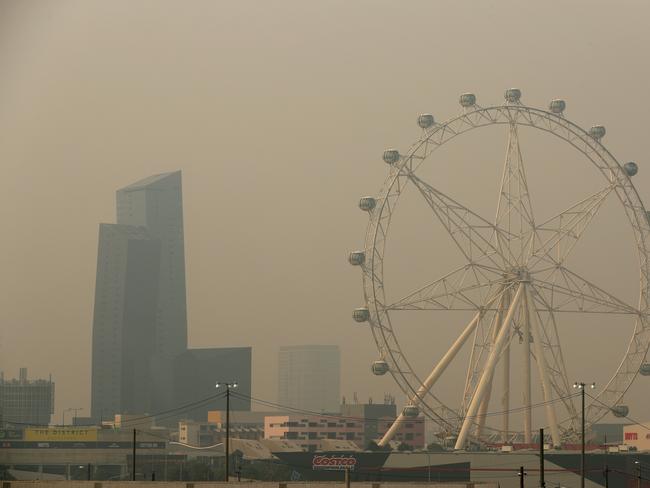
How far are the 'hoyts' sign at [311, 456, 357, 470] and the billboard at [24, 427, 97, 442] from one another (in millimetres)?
29152

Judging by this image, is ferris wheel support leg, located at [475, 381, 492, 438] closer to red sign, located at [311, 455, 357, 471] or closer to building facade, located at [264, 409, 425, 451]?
red sign, located at [311, 455, 357, 471]

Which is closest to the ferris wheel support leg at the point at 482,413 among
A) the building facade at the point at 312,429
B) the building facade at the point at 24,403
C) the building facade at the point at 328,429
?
the building facade at the point at 328,429

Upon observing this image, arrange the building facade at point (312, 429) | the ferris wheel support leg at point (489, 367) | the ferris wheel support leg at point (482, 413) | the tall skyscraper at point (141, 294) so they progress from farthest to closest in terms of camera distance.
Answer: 1. the tall skyscraper at point (141, 294)
2. the building facade at point (312, 429)
3. the ferris wheel support leg at point (482, 413)
4. the ferris wheel support leg at point (489, 367)

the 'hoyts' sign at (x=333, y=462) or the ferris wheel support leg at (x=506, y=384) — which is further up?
the ferris wheel support leg at (x=506, y=384)

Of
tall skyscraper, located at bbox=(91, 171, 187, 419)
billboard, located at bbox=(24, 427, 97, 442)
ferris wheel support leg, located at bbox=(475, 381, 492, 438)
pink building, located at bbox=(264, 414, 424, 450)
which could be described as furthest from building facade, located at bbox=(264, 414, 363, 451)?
tall skyscraper, located at bbox=(91, 171, 187, 419)

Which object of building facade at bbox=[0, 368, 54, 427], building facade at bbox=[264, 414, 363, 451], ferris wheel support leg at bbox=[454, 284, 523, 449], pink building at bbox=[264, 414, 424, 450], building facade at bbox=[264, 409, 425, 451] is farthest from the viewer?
building facade at bbox=[0, 368, 54, 427]

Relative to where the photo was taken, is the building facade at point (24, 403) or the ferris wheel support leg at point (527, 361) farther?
the building facade at point (24, 403)

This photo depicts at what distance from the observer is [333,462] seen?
79.6m

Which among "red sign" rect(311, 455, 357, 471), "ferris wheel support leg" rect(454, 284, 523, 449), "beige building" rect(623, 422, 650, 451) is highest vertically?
"ferris wheel support leg" rect(454, 284, 523, 449)

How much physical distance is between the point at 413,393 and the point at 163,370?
10939 centimetres

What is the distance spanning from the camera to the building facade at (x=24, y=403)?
131 m

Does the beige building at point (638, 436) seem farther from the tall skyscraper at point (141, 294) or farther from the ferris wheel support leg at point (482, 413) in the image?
the tall skyscraper at point (141, 294)

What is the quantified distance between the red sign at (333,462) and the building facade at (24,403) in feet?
178

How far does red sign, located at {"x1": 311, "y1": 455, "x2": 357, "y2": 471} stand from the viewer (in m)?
78.2
